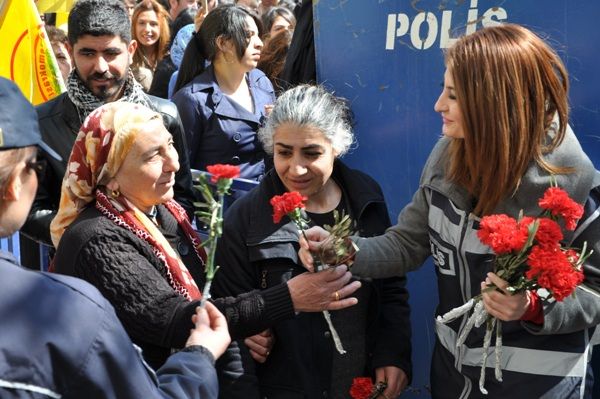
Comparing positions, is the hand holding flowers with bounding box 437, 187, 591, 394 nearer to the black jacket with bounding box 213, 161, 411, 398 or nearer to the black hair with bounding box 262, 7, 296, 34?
the black jacket with bounding box 213, 161, 411, 398

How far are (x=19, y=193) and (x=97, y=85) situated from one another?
243 centimetres

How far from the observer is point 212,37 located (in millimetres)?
5734

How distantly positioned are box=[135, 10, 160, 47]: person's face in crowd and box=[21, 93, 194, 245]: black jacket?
3959mm

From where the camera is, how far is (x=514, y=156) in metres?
2.73

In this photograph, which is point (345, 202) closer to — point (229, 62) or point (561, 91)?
point (561, 91)

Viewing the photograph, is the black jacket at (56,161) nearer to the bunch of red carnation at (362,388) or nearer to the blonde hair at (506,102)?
the bunch of red carnation at (362,388)

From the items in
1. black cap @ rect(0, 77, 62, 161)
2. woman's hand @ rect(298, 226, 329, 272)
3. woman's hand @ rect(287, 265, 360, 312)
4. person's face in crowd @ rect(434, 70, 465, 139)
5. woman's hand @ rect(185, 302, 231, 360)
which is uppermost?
black cap @ rect(0, 77, 62, 161)

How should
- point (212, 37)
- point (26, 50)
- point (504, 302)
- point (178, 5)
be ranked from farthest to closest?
point (178, 5), point (212, 37), point (26, 50), point (504, 302)

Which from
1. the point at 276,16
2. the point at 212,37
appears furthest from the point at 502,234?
the point at 276,16

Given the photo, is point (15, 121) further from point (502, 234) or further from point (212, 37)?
point (212, 37)

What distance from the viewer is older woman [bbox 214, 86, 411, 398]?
335cm

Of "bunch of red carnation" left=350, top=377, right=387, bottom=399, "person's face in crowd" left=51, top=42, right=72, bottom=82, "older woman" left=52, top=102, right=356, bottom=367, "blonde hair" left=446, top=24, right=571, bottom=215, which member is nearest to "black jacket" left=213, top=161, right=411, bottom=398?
"bunch of red carnation" left=350, top=377, right=387, bottom=399

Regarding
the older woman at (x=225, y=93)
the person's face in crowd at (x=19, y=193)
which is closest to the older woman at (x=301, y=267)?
the person's face in crowd at (x=19, y=193)

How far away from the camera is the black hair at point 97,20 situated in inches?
168
